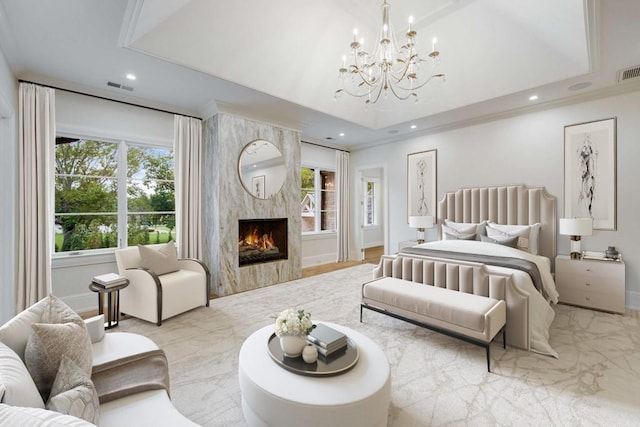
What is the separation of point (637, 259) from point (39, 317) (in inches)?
236

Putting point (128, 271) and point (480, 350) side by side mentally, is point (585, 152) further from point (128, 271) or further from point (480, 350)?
point (128, 271)

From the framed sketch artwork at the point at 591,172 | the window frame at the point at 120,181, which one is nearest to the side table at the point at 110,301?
the window frame at the point at 120,181

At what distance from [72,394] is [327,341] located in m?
1.28

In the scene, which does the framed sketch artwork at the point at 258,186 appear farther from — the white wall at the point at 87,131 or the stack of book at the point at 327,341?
the stack of book at the point at 327,341

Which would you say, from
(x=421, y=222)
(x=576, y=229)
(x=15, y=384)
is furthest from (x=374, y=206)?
(x=15, y=384)

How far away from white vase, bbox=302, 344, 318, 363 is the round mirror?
10.8 feet

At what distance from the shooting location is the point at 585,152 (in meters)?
3.99

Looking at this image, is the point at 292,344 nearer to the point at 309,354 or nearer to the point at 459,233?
the point at 309,354

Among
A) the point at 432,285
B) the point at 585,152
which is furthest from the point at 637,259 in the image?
the point at 432,285

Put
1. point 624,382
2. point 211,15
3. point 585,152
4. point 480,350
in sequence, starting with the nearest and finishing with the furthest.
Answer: point 624,382 → point 480,350 → point 211,15 → point 585,152

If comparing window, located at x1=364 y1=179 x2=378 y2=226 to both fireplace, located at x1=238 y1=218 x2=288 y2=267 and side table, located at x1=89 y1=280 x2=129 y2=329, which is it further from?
side table, located at x1=89 y1=280 x2=129 y2=329

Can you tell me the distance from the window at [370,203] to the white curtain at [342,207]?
2139 millimetres

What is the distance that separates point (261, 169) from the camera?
188 inches

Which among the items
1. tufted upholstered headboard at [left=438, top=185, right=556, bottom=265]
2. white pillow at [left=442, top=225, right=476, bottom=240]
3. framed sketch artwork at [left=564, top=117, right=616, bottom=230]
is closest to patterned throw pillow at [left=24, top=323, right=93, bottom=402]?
white pillow at [left=442, top=225, right=476, bottom=240]
